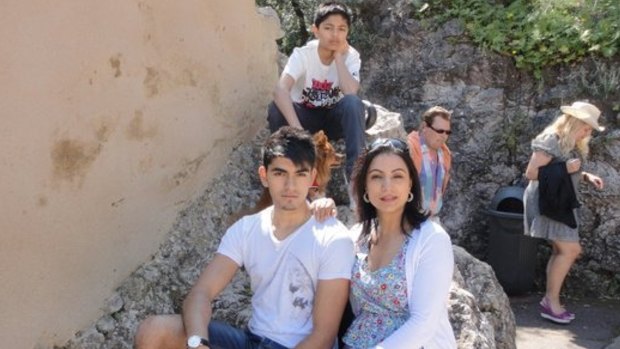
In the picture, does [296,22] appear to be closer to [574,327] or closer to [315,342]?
[574,327]

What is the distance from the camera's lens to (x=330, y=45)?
4898 millimetres

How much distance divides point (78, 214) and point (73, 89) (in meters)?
0.57

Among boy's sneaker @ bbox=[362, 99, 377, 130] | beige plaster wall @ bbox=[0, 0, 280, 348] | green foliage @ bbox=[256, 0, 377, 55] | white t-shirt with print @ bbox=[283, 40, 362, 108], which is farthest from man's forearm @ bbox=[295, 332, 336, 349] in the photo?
green foliage @ bbox=[256, 0, 377, 55]

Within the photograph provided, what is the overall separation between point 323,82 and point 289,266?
219 cm

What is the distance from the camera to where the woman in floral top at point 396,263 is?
2.65 meters

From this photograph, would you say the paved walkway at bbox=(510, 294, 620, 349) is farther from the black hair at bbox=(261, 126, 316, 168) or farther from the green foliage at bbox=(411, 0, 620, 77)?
the black hair at bbox=(261, 126, 316, 168)

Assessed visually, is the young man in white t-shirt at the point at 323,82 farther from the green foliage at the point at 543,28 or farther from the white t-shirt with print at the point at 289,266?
the green foliage at the point at 543,28

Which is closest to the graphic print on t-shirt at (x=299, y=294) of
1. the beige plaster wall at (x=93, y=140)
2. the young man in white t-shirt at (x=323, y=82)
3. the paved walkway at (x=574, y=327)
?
the beige plaster wall at (x=93, y=140)

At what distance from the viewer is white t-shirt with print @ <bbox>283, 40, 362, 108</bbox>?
16.2 feet

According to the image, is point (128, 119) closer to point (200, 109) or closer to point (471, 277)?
point (200, 109)

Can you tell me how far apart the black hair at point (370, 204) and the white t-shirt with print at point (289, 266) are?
98 mm

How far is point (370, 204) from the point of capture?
118 inches

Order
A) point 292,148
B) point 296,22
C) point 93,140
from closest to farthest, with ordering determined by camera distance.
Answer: point 292,148 < point 93,140 < point 296,22

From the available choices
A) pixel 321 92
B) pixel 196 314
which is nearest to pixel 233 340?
pixel 196 314
